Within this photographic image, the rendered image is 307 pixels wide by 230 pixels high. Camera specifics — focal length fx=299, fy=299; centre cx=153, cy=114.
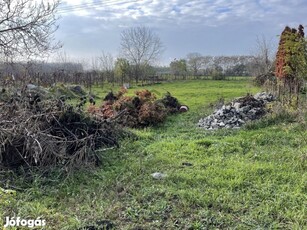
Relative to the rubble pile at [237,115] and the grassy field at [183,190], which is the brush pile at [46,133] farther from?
the rubble pile at [237,115]

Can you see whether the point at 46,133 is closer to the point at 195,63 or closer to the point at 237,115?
A: the point at 237,115

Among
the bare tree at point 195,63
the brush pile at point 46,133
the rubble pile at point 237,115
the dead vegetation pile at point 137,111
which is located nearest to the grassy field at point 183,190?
the brush pile at point 46,133

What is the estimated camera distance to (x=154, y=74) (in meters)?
32.9

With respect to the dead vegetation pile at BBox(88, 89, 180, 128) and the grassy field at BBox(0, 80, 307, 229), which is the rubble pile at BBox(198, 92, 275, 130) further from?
the grassy field at BBox(0, 80, 307, 229)

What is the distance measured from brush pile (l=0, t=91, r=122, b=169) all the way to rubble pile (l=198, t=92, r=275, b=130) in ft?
10.1

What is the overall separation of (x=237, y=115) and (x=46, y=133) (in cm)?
521

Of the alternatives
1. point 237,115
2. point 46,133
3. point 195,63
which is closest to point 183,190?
point 46,133

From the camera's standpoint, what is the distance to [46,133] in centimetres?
475

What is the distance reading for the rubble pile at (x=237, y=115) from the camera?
7.76 metres

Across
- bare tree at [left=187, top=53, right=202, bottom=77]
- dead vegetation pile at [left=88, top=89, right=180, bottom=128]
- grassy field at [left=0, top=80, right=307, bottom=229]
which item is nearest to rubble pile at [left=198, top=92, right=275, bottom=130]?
dead vegetation pile at [left=88, top=89, right=180, bottom=128]

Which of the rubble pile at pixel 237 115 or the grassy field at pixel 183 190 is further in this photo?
the rubble pile at pixel 237 115

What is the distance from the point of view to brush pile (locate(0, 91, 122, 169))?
171 inches

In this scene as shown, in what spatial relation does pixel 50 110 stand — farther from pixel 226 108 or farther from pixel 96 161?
pixel 226 108

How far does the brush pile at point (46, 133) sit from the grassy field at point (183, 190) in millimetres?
304
